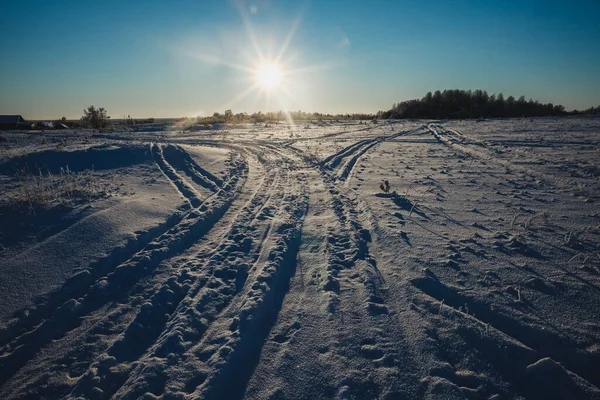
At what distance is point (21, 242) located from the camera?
4.16 metres

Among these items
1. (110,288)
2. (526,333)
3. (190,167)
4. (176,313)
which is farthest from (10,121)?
(526,333)

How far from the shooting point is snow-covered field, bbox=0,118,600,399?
2.31 metres

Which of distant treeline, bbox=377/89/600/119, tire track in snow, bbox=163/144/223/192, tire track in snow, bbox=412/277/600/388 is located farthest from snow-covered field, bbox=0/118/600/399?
distant treeline, bbox=377/89/600/119

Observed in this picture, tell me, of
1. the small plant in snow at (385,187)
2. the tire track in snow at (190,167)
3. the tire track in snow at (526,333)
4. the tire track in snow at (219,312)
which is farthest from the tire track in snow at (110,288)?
the small plant in snow at (385,187)

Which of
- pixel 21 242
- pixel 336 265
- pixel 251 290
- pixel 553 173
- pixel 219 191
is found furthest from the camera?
pixel 553 173

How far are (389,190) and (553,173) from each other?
200 inches

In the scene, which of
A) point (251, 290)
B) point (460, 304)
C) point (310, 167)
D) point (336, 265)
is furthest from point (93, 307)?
point (310, 167)

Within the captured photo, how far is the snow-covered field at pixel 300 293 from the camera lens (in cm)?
231

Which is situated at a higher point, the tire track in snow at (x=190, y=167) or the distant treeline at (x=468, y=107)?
the distant treeline at (x=468, y=107)

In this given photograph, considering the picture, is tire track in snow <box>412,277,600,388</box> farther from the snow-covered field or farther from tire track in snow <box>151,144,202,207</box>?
tire track in snow <box>151,144,202,207</box>

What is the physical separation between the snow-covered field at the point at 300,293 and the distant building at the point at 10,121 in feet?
143

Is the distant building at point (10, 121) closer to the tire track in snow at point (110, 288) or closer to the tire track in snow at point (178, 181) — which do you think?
the tire track in snow at point (178, 181)

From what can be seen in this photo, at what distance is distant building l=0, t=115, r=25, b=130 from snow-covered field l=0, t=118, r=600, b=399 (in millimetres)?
43532

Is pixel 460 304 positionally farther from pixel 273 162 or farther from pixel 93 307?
pixel 273 162
